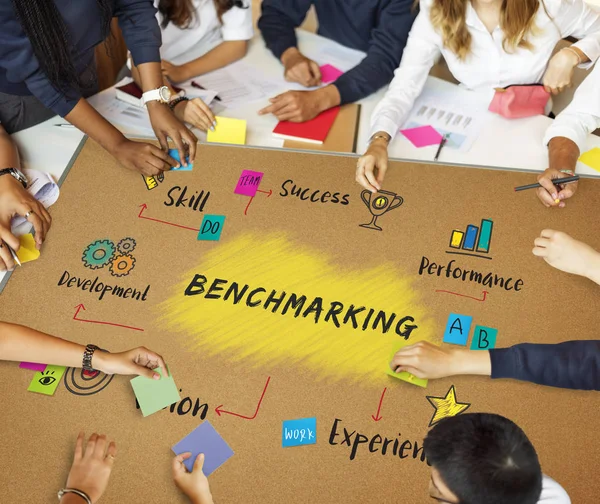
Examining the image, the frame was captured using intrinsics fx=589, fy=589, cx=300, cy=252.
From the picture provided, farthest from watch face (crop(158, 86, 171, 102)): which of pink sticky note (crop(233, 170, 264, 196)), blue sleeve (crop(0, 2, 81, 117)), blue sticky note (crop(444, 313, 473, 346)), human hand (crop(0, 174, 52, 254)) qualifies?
blue sticky note (crop(444, 313, 473, 346))

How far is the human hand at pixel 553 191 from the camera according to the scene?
4.44ft

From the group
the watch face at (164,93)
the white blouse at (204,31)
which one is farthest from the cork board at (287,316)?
the white blouse at (204,31)

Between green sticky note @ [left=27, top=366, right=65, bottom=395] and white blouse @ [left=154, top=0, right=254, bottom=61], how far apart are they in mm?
1124

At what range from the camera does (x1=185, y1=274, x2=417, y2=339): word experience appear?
117 cm

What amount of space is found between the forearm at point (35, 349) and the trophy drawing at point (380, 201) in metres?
0.69

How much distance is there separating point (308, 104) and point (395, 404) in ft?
2.99

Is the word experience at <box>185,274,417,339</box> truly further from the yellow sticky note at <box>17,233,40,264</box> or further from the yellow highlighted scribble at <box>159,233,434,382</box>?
the yellow sticky note at <box>17,233,40,264</box>

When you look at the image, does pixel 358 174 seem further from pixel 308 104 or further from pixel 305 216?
pixel 308 104

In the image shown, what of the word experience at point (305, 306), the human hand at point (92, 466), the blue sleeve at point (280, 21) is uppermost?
the blue sleeve at point (280, 21)

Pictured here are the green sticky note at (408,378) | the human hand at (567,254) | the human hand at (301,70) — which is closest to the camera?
the green sticky note at (408,378)

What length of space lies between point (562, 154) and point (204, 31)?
113 centimetres

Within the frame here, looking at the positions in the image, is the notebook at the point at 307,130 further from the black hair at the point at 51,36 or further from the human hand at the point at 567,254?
the human hand at the point at 567,254

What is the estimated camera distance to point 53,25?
4.35 feet

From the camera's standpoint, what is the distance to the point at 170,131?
1.50 meters
